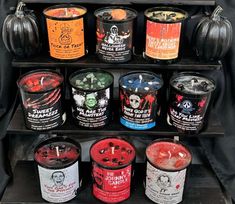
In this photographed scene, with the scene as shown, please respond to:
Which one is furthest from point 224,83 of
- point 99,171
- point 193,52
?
point 99,171

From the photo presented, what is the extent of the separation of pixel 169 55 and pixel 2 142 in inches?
22.7

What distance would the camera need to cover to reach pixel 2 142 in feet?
4.40

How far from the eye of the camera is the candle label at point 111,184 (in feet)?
3.97

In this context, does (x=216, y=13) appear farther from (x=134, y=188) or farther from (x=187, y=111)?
(x=134, y=188)

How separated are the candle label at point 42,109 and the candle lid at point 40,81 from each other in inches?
0.7

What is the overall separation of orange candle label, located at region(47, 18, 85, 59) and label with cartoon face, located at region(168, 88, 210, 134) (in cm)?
27

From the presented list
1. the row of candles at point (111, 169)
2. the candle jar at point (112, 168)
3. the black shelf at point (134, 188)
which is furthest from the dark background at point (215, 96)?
the candle jar at point (112, 168)

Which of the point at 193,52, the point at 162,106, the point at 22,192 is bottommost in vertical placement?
the point at 22,192

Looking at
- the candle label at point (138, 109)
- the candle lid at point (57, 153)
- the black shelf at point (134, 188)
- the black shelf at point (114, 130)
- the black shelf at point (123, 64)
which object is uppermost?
the black shelf at point (123, 64)

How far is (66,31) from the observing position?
1.10 metres

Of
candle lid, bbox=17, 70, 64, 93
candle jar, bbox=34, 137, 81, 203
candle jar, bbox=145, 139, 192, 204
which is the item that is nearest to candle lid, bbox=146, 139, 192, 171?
candle jar, bbox=145, 139, 192, 204

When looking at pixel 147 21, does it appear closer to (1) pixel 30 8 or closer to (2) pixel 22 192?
(1) pixel 30 8

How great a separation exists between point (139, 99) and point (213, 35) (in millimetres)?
243

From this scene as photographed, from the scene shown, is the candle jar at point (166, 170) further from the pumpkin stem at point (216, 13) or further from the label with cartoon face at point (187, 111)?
the pumpkin stem at point (216, 13)
